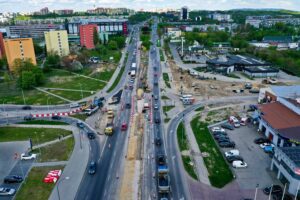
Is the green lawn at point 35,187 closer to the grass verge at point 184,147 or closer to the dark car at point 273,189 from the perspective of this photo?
the grass verge at point 184,147

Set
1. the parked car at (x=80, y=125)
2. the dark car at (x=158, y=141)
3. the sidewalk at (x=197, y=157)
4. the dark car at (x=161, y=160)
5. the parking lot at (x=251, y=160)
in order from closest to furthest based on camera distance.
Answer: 1. the parking lot at (x=251, y=160)
2. the sidewalk at (x=197, y=157)
3. the dark car at (x=161, y=160)
4. the dark car at (x=158, y=141)
5. the parked car at (x=80, y=125)

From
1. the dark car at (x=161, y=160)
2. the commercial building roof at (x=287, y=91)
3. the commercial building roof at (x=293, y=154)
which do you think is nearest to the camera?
the commercial building roof at (x=293, y=154)

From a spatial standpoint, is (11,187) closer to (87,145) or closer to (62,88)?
(87,145)

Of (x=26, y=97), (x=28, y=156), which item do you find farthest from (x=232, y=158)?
(x=26, y=97)

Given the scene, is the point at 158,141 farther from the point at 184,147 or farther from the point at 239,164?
the point at 239,164

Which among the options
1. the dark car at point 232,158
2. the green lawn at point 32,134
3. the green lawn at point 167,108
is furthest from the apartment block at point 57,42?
the dark car at point 232,158

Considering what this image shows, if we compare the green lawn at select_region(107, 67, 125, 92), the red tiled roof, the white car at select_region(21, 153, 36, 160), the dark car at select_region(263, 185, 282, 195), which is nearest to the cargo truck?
the white car at select_region(21, 153, 36, 160)

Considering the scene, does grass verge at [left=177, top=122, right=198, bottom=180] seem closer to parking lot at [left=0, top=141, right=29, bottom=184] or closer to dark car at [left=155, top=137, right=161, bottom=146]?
dark car at [left=155, top=137, right=161, bottom=146]
